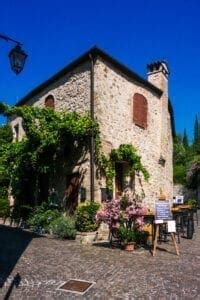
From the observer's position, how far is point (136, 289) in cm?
739

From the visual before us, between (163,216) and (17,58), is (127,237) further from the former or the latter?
(17,58)

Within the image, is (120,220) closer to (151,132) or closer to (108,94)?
(108,94)

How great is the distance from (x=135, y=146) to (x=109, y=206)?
6.80 meters

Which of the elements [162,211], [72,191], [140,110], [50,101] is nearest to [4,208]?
[72,191]

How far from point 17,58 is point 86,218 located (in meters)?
7.26

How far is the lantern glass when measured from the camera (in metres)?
8.15

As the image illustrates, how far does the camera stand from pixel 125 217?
37.3ft

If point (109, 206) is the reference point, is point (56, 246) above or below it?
below

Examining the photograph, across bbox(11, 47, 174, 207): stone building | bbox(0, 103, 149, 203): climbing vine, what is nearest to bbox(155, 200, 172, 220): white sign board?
bbox(11, 47, 174, 207): stone building

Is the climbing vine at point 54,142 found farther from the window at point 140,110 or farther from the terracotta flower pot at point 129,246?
the terracotta flower pot at point 129,246

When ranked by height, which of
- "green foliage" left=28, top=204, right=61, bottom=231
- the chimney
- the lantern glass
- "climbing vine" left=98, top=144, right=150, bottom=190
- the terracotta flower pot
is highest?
the chimney

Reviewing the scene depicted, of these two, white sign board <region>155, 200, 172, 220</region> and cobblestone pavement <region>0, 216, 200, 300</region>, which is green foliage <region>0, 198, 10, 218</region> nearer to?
cobblestone pavement <region>0, 216, 200, 300</region>

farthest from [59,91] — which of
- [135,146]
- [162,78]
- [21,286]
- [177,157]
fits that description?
[177,157]

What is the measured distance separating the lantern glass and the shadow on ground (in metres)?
4.06
